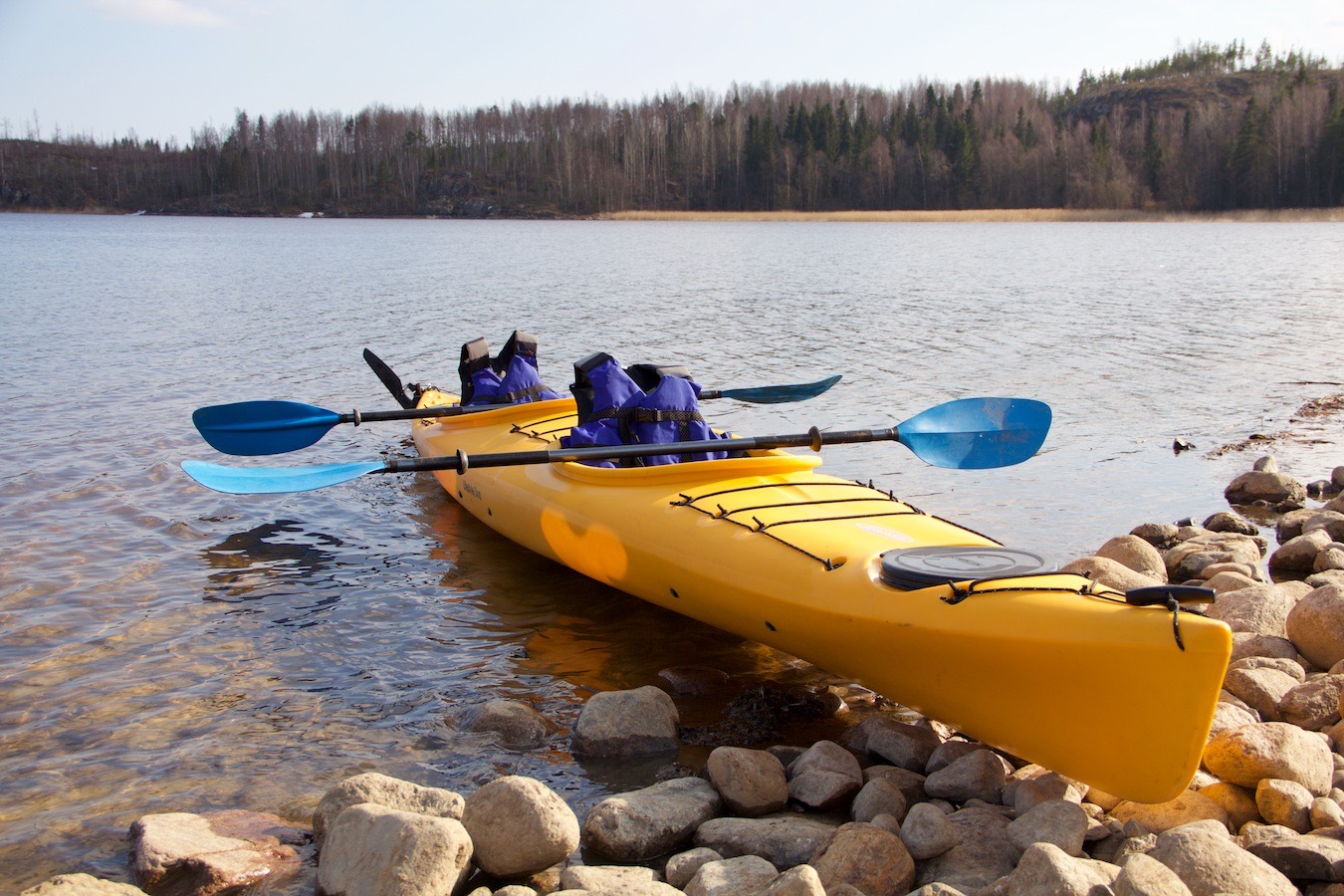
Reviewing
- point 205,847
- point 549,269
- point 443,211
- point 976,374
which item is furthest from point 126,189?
point 205,847

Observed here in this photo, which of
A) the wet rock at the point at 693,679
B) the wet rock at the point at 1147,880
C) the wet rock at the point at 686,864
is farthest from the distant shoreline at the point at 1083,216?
the wet rock at the point at 1147,880

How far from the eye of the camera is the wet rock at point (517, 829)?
10.4 ft

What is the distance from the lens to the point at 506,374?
792cm

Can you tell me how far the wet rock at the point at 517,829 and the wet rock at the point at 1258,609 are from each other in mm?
3069

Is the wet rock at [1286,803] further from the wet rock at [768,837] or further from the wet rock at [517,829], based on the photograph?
the wet rock at [517,829]

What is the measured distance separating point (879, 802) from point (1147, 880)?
0.99 metres

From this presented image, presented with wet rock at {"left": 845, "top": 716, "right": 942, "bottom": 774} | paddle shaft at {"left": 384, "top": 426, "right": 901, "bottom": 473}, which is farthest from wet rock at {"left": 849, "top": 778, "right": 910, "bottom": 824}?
paddle shaft at {"left": 384, "top": 426, "right": 901, "bottom": 473}

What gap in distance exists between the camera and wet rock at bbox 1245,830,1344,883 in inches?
109

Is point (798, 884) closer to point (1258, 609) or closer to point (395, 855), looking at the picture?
point (395, 855)

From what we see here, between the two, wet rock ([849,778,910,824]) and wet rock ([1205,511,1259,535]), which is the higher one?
wet rock ([1205,511,1259,535])

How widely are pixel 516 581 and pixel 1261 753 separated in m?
4.14

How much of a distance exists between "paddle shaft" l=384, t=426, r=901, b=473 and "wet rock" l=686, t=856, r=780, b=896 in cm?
258

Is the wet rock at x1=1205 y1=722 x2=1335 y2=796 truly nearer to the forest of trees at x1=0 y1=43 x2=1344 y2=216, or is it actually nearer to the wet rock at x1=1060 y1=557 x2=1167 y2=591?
the wet rock at x1=1060 y1=557 x2=1167 y2=591

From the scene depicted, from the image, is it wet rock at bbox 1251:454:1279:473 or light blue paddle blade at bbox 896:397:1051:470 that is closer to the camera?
light blue paddle blade at bbox 896:397:1051:470
